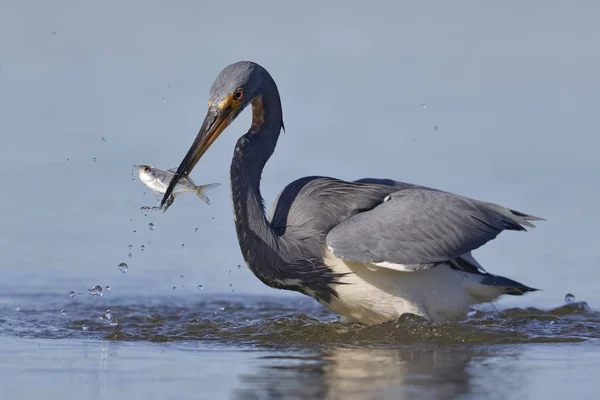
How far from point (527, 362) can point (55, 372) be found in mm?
2595

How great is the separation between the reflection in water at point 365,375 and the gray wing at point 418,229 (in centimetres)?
76

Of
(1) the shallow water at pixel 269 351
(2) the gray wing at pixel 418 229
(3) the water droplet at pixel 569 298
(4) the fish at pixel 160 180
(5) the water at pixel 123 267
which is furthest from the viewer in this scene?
(5) the water at pixel 123 267

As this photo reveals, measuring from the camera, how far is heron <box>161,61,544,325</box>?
8117mm

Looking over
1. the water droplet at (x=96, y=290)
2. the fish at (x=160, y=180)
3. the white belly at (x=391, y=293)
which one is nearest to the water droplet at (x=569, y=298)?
the white belly at (x=391, y=293)

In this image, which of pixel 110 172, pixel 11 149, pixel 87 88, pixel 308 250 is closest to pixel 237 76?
pixel 308 250

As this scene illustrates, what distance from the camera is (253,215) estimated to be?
8.18 m

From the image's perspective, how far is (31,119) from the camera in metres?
13.8

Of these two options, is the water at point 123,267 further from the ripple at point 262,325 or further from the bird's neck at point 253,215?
the bird's neck at point 253,215

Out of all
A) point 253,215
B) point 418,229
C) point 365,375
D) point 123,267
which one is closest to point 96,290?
point 123,267

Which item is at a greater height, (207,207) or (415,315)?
(207,207)

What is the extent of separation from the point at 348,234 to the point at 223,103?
1179mm

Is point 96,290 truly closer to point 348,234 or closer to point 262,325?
point 262,325

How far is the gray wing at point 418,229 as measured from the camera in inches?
316

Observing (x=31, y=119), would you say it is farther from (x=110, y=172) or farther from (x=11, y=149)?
(x=110, y=172)
